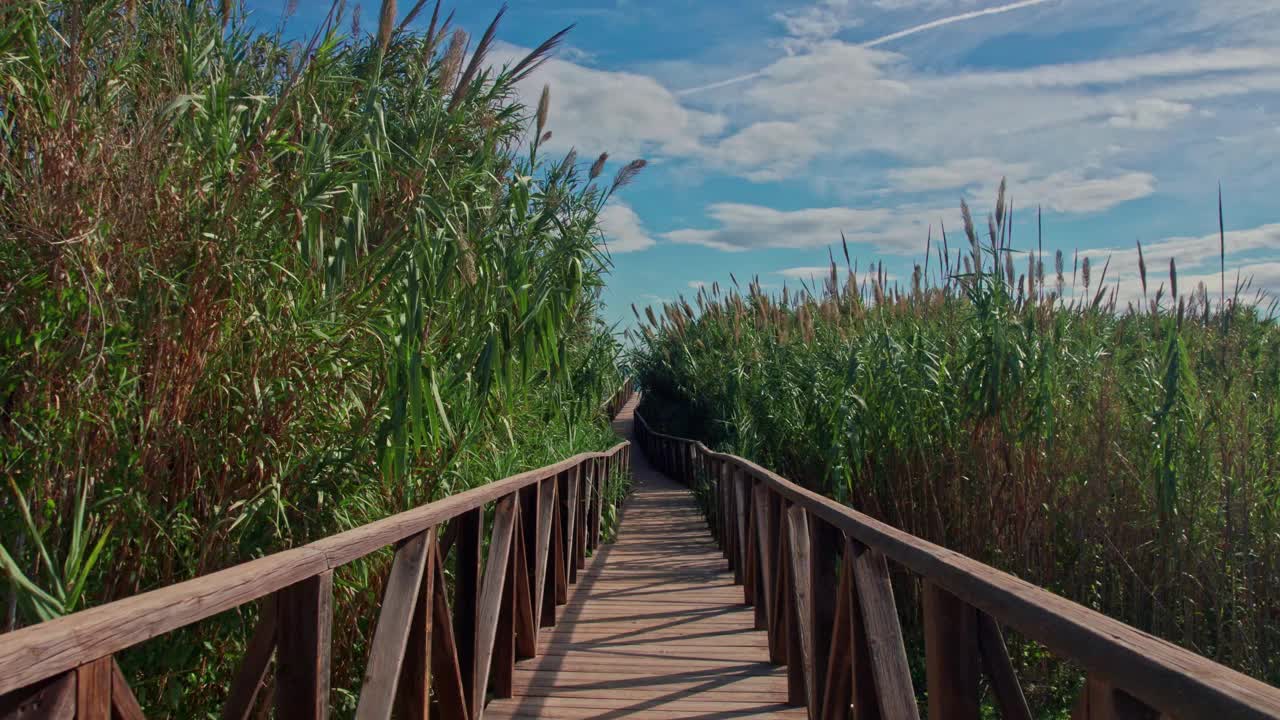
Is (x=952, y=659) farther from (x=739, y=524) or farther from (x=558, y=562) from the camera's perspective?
(x=739, y=524)

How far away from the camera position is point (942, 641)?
4.75 feet

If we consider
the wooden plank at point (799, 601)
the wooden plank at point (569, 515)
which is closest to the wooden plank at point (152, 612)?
the wooden plank at point (799, 601)

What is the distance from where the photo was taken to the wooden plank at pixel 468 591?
2.62 m

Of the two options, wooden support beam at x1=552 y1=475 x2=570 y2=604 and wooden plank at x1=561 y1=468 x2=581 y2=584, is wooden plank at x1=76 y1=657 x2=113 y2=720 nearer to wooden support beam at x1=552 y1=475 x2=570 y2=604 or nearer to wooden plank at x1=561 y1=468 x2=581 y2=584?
wooden support beam at x1=552 y1=475 x2=570 y2=604

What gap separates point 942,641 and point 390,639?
1.09 meters

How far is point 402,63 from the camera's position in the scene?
4.63 m

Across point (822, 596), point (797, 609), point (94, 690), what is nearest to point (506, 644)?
point (797, 609)

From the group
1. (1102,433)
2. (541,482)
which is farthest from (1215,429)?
(541,482)

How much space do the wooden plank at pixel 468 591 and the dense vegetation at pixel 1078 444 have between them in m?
2.60

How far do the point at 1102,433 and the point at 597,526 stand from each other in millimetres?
4116

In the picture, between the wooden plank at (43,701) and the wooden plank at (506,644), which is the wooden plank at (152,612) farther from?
the wooden plank at (506,644)

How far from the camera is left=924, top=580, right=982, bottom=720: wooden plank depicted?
1403mm

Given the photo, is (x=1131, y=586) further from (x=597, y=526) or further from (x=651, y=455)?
(x=651, y=455)

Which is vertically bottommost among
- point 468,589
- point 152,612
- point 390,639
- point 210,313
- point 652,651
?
point 652,651
